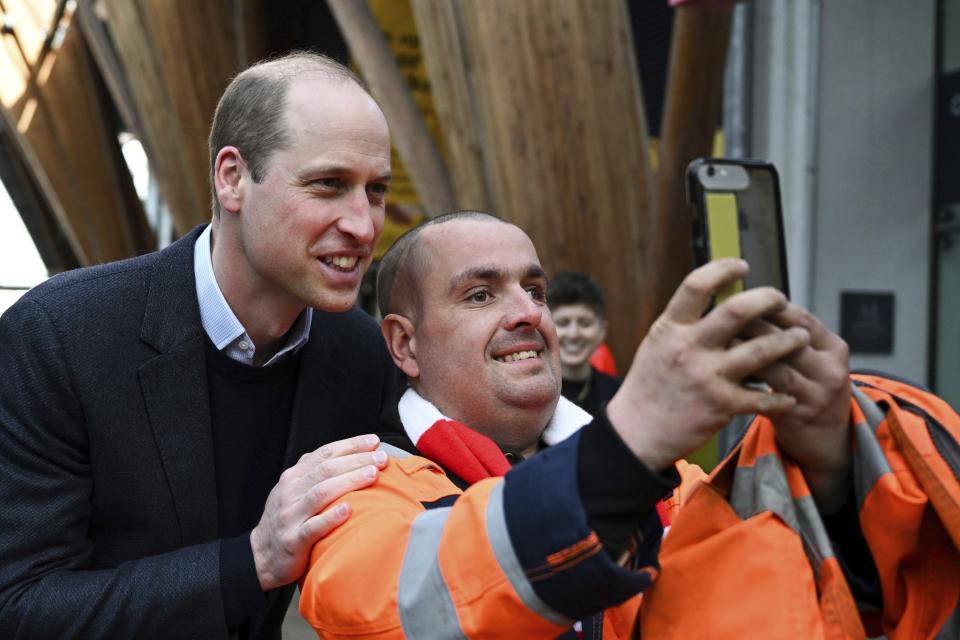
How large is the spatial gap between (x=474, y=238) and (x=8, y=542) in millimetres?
1083

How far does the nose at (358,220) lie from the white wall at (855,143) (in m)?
4.13

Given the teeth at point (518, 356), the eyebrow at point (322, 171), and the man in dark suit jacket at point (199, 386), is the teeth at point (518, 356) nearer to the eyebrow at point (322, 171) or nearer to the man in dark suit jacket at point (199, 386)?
the man in dark suit jacket at point (199, 386)

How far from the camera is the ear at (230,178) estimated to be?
2154 millimetres

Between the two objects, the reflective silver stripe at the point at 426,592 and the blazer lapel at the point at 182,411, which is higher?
the reflective silver stripe at the point at 426,592

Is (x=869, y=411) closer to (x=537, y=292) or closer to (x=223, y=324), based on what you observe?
(x=537, y=292)

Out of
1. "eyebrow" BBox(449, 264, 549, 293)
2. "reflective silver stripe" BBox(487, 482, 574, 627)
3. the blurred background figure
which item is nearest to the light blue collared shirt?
"eyebrow" BBox(449, 264, 549, 293)

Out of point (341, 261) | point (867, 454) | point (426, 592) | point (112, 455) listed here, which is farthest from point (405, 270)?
point (867, 454)

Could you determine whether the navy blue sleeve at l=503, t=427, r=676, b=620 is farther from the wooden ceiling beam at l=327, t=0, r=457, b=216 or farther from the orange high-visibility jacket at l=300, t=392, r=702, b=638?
the wooden ceiling beam at l=327, t=0, r=457, b=216

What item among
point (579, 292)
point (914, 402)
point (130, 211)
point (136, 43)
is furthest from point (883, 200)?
point (130, 211)

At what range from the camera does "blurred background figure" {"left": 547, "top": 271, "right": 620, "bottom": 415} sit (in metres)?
5.11

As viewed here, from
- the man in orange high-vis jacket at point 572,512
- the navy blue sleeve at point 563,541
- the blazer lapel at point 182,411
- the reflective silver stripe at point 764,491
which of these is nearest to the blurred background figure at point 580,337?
the blazer lapel at point 182,411

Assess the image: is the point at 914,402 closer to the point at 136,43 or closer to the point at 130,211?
the point at 136,43

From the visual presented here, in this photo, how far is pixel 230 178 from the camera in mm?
2182

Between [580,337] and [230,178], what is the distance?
3145 millimetres
